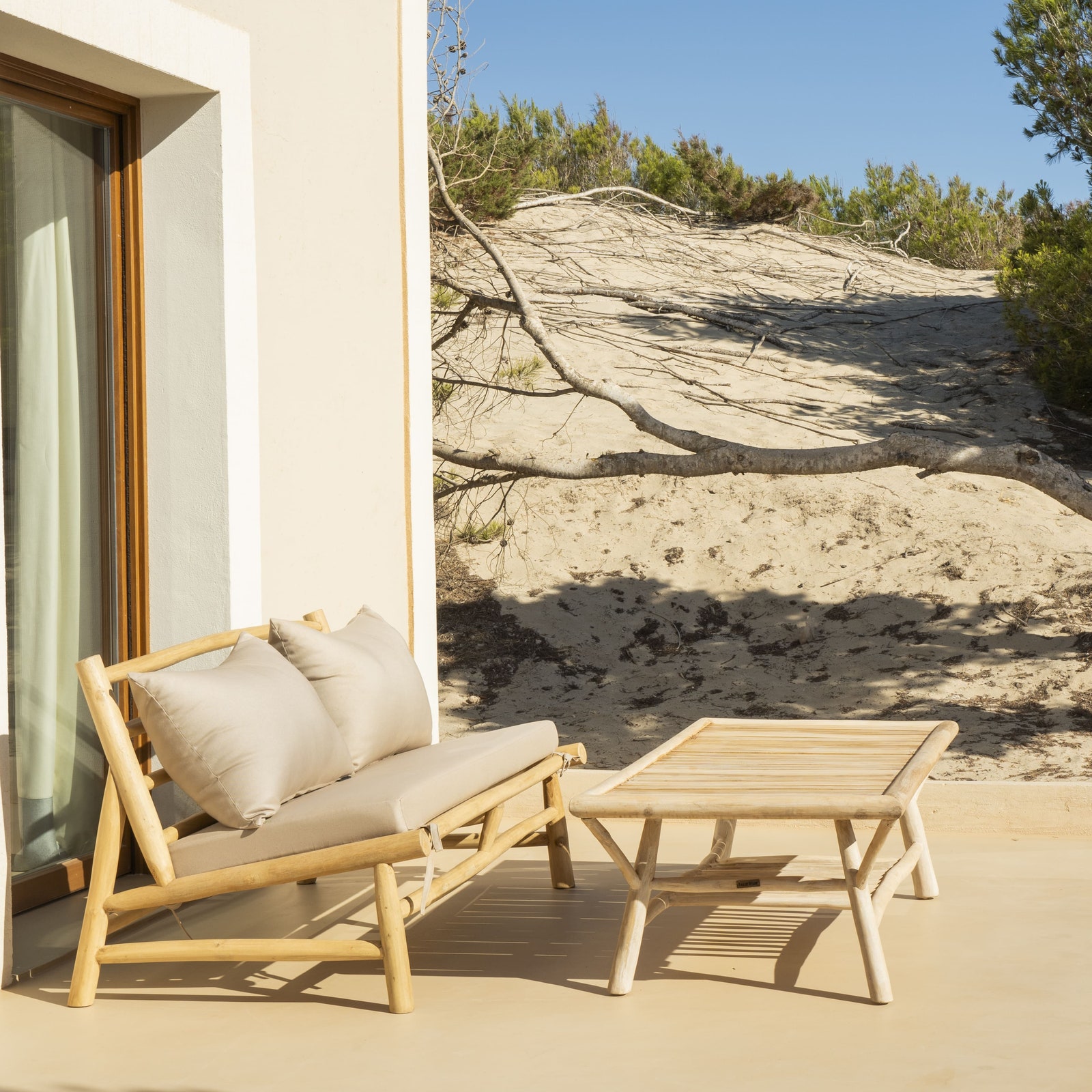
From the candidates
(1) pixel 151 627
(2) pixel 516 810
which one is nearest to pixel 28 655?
(1) pixel 151 627

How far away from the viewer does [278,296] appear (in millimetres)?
3650

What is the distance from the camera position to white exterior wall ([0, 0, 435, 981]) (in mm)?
3387

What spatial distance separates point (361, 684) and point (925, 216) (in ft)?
53.8

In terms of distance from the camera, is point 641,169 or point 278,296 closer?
point 278,296

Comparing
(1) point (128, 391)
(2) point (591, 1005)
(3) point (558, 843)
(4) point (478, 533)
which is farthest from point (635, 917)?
(4) point (478, 533)

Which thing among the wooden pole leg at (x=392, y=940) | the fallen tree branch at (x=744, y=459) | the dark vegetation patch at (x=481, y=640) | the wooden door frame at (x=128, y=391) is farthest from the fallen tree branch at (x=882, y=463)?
the dark vegetation patch at (x=481, y=640)

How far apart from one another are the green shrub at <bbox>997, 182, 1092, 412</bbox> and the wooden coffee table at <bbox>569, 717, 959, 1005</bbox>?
775cm

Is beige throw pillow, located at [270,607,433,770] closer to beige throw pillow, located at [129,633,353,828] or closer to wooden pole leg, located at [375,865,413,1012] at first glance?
beige throw pillow, located at [129,633,353,828]

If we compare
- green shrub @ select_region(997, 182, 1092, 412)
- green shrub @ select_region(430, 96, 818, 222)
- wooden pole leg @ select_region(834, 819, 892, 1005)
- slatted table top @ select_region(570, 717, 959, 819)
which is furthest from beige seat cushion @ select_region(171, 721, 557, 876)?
green shrub @ select_region(430, 96, 818, 222)

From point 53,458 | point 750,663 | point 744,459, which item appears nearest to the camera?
point 53,458

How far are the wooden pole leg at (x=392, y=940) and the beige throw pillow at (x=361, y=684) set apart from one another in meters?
0.57

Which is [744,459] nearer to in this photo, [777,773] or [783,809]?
[777,773]

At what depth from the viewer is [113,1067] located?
227 centimetres

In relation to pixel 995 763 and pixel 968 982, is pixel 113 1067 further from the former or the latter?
pixel 995 763
